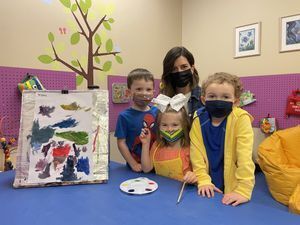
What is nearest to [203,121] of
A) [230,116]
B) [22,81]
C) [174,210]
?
[230,116]

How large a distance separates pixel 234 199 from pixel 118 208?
0.36 m

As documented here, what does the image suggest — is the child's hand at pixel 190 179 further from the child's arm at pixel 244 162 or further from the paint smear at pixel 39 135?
the paint smear at pixel 39 135

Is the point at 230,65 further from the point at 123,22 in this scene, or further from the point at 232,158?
the point at 232,158

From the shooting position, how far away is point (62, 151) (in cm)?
100

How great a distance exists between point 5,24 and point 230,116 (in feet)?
4.45

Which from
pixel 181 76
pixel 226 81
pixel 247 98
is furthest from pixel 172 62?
pixel 247 98

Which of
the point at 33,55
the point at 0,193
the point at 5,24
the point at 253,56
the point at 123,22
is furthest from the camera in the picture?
the point at 253,56

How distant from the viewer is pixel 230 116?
1.03 meters

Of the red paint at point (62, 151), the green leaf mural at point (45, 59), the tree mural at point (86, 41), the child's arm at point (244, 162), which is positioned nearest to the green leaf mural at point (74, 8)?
the tree mural at point (86, 41)

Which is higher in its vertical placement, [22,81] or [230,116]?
[22,81]

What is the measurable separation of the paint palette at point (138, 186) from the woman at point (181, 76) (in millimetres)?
480

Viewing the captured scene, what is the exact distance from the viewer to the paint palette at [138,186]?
884 millimetres

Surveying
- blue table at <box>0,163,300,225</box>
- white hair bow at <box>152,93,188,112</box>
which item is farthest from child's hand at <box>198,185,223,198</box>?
white hair bow at <box>152,93,188,112</box>

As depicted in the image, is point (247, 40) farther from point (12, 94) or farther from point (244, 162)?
point (12, 94)
